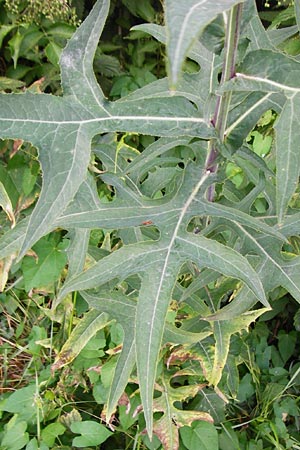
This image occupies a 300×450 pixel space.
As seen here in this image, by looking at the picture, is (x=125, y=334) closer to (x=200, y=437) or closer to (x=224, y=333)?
(x=224, y=333)

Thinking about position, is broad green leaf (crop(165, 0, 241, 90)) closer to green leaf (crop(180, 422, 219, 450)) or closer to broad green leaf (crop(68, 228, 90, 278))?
broad green leaf (crop(68, 228, 90, 278))

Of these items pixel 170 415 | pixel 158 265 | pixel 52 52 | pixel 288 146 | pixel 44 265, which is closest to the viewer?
pixel 288 146

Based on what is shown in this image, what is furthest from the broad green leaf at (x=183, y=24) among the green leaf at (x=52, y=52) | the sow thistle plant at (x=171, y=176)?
the green leaf at (x=52, y=52)

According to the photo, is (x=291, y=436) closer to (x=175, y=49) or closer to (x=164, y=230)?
(x=164, y=230)

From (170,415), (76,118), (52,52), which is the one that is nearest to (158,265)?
(76,118)

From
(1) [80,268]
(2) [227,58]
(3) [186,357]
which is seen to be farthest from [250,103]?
(3) [186,357]

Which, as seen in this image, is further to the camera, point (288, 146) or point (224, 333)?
point (224, 333)
